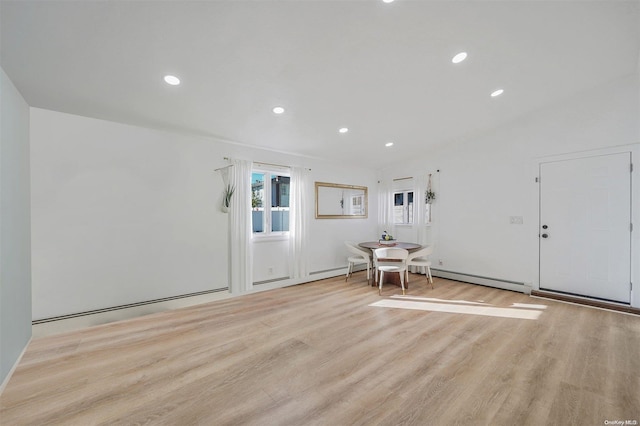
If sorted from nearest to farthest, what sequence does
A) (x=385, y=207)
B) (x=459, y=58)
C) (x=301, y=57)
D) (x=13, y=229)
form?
(x=13, y=229) → (x=301, y=57) → (x=459, y=58) → (x=385, y=207)

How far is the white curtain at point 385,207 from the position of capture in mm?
6410

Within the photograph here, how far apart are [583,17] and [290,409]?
423 centimetres

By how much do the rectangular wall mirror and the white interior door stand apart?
3349mm

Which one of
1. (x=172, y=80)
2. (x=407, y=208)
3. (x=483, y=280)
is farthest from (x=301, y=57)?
(x=483, y=280)

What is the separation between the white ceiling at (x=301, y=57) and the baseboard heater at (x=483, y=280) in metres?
2.96

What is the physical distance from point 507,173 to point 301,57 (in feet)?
13.7

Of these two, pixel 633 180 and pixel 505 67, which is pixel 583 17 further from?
pixel 633 180

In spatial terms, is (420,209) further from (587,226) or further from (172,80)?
(172,80)

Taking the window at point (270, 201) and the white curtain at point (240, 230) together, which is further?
the window at point (270, 201)

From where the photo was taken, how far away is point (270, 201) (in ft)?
15.8

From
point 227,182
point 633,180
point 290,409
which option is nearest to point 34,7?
point 227,182

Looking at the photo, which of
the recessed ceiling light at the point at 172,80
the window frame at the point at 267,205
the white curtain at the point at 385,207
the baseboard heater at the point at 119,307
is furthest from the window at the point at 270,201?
the white curtain at the point at 385,207

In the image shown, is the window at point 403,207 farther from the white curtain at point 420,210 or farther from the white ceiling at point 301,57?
the white ceiling at point 301,57

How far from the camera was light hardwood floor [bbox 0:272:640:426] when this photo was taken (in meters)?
Result: 1.70
